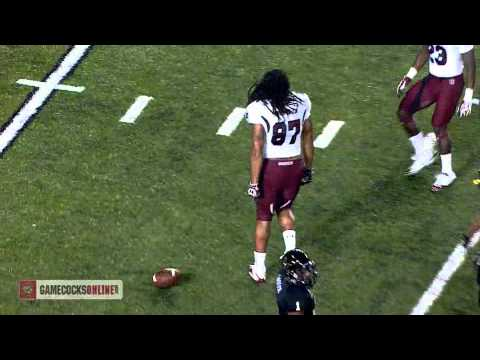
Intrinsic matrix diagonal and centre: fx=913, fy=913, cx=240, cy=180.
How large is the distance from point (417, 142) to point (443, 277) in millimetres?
2189

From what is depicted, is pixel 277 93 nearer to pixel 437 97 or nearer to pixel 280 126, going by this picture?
pixel 280 126

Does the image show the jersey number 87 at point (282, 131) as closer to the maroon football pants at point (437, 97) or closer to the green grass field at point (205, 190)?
the green grass field at point (205, 190)

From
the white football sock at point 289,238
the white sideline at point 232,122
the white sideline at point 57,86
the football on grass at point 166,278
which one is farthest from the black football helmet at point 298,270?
the white sideline at point 57,86

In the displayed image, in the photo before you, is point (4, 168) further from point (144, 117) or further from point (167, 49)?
point (167, 49)

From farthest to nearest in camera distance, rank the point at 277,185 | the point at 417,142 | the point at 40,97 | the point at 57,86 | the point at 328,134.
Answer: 1. the point at 57,86
2. the point at 40,97
3. the point at 328,134
4. the point at 417,142
5. the point at 277,185

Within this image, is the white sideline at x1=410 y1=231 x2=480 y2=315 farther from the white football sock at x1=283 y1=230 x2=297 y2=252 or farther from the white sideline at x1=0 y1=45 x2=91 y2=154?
the white sideline at x1=0 y1=45 x2=91 y2=154

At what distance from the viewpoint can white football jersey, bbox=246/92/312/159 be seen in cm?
939

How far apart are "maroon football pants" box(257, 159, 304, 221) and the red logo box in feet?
8.58

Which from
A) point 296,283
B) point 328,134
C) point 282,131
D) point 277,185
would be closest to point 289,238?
point 277,185

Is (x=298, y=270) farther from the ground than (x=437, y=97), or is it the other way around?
(x=298, y=270)

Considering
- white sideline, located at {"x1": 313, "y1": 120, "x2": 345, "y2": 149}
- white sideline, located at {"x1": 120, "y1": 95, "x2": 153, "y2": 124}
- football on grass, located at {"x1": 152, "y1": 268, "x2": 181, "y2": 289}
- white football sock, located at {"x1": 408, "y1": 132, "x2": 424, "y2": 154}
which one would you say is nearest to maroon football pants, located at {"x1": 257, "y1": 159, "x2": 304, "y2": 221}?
football on grass, located at {"x1": 152, "y1": 268, "x2": 181, "y2": 289}

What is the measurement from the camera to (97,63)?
45.2ft

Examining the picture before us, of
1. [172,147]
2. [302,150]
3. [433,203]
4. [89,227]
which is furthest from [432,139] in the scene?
[89,227]

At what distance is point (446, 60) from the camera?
434 inches
